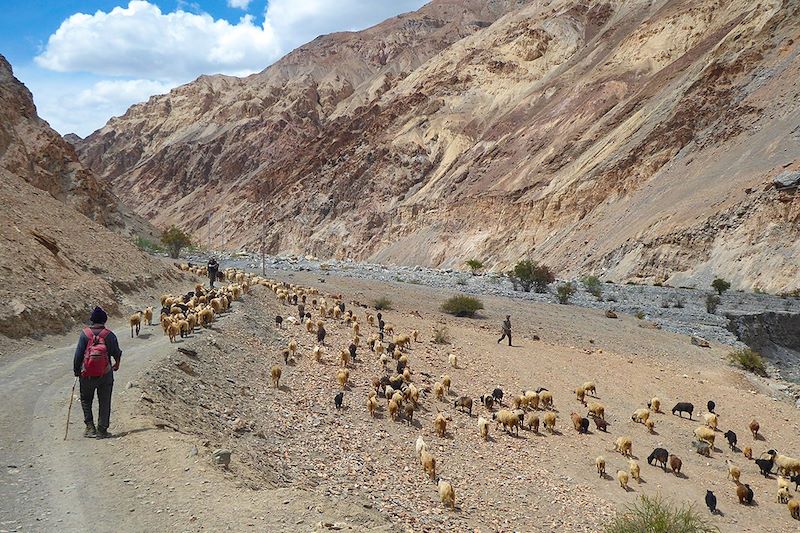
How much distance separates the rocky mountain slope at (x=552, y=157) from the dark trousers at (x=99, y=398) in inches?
1493

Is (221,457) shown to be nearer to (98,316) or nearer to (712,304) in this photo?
(98,316)

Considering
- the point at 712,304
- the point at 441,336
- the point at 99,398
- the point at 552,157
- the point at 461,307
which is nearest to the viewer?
the point at 99,398

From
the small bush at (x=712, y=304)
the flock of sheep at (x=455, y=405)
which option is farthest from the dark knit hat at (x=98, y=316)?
the small bush at (x=712, y=304)

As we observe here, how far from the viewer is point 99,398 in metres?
7.81

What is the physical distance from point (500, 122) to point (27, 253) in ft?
226

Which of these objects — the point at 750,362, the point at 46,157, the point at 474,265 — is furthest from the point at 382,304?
the point at 46,157

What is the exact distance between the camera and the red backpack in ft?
25.6

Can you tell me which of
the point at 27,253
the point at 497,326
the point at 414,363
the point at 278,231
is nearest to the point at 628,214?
the point at 497,326

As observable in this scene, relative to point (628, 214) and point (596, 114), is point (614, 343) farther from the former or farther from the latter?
point (596, 114)

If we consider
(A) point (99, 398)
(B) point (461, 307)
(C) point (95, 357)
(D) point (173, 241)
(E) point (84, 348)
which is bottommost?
(B) point (461, 307)

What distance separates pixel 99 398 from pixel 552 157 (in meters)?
61.2

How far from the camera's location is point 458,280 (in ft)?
137

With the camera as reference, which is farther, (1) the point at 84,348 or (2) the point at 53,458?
(1) the point at 84,348

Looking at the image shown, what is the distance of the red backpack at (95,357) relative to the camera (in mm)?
7812
